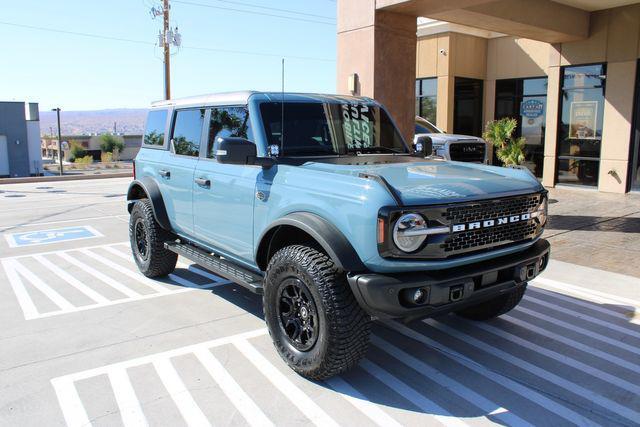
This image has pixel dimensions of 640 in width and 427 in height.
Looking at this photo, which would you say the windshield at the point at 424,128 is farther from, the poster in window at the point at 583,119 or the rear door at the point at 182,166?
the rear door at the point at 182,166

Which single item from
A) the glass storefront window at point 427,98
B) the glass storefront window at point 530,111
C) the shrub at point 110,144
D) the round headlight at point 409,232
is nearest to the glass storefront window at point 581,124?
the glass storefront window at point 530,111

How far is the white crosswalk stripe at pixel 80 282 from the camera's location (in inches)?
216

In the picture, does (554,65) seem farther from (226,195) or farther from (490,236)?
(226,195)

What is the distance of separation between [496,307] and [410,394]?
1.54m

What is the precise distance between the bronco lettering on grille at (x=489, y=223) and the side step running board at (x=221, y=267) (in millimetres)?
1605

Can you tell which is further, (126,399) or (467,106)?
(467,106)

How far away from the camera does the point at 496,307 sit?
4.73m

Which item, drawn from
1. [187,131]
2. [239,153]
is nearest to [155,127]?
[187,131]

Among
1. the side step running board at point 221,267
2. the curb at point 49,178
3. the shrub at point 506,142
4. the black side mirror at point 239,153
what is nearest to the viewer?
the black side mirror at point 239,153

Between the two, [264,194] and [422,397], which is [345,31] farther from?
[422,397]

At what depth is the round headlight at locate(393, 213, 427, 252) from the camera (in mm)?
3225

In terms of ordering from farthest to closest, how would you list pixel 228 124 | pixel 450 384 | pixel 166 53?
pixel 166 53 → pixel 228 124 → pixel 450 384

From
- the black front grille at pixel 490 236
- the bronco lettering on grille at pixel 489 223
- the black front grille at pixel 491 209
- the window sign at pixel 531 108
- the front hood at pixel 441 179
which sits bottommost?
the black front grille at pixel 490 236

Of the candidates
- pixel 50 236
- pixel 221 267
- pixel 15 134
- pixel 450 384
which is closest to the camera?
pixel 450 384
